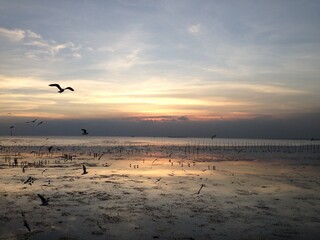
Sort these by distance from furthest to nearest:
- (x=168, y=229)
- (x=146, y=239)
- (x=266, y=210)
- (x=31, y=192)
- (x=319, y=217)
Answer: (x=31, y=192) < (x=266, y=210) < (x=319, y=217) < (x=168, y=229) < (x=146, y=239)

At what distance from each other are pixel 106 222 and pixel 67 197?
735cm

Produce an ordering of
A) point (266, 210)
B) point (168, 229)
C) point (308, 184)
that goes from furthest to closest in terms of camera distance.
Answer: point (308, 184)
point (266, 210)
point (168, 229)

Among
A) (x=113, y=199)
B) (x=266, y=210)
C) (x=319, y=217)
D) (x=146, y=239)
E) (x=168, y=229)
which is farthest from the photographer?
(x=113, y=199)

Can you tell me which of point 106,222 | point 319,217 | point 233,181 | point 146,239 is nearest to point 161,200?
point 106,222

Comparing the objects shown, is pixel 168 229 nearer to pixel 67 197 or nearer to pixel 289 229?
pixel 289 229

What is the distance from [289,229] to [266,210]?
3923 mm

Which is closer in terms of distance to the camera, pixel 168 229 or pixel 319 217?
pixel 168 229

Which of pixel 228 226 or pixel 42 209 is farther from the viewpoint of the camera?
pixel 42 209

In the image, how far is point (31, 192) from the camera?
2612 cm

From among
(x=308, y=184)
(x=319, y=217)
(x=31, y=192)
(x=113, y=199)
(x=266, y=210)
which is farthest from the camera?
(x=308, y=184)

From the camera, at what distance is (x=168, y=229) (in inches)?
676

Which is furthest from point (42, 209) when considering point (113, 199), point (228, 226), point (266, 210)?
point (266, 210)

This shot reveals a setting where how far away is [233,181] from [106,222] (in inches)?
765

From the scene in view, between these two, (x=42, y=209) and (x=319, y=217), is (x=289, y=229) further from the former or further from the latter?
(x=42, y=209)
